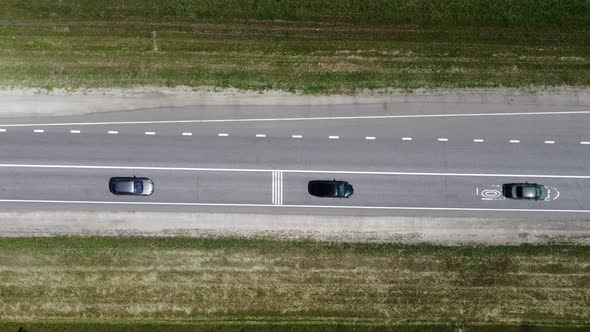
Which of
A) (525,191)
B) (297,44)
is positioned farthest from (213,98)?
(525,191)

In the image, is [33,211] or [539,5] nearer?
[33,211]

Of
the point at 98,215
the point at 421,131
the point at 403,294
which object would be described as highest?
the point at 421,131

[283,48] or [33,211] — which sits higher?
[283,48]

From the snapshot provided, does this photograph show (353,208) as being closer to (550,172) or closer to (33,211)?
(550,172)

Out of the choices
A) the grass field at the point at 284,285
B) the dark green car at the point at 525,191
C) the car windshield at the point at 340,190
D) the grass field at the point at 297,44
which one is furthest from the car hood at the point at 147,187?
the dark green car at the point at 525,191

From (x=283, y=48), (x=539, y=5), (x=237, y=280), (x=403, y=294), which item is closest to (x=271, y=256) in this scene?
(x=237, y=280)

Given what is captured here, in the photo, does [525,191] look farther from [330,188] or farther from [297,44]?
[297,44]
